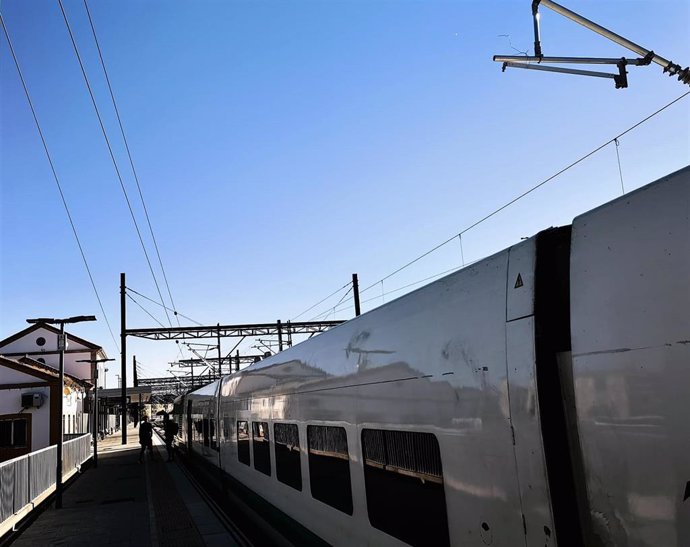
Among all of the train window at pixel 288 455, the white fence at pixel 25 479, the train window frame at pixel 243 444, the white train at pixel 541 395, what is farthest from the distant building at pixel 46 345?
the white train at pixel 541 395

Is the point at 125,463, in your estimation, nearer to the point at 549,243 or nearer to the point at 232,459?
the point at 232,459

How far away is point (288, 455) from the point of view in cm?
739

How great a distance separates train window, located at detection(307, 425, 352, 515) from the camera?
528 centimetres

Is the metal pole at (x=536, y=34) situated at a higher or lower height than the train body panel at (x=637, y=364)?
higher

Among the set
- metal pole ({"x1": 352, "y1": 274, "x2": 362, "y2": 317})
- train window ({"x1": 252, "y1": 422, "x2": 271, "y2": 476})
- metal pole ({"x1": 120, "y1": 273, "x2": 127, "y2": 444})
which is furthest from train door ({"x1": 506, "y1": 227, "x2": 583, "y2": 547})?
metal pole ({"x1": 120, "y1": 273, "x2": 127, "y2": 444})

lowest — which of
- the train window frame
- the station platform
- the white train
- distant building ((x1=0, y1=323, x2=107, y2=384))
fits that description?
the station platform

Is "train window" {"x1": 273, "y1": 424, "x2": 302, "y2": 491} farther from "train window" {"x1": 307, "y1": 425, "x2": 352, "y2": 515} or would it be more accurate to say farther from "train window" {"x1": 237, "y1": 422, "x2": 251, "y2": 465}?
"train window" {"x1": 237, "y1": 422, "x2": 251, "y2": 465}

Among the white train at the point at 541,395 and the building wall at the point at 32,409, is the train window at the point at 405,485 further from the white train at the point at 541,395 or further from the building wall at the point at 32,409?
the building wall at the point at 32,409

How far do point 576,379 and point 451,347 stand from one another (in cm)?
106

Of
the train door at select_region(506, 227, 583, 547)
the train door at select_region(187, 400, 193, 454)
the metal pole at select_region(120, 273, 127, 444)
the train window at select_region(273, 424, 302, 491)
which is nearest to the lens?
the train door at select_region(506, 227, 583, 547)

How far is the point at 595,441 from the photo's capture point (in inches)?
95.8

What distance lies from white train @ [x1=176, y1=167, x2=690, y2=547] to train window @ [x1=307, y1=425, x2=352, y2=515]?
0.13m

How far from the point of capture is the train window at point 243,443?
34.2 ft

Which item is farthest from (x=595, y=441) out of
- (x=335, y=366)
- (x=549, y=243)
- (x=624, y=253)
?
(x=335, y=366)
